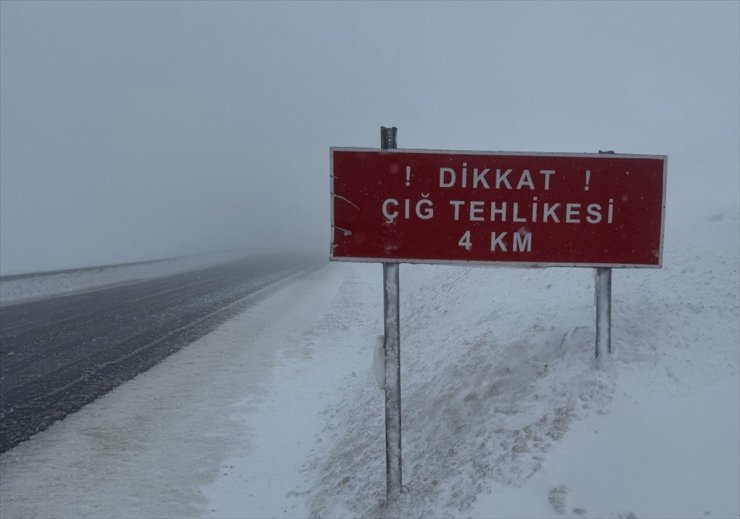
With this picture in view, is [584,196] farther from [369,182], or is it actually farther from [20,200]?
[20,200]

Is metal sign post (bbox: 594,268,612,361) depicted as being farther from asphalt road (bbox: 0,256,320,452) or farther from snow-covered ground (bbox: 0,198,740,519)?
asphalt road (bbox: 0,256,320,452)

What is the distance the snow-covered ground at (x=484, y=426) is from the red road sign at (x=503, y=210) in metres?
1.03

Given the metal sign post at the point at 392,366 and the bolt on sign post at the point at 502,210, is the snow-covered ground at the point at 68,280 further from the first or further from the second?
the bolt on sign post at the point at 502,210

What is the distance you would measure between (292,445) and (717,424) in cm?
428

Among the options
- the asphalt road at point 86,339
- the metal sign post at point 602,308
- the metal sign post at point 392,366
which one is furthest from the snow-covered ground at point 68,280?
the metal sign post at point 602,308

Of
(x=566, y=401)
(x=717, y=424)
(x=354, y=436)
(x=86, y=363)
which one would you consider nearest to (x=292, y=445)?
(x=354, y=436)

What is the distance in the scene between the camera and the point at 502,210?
3.54m

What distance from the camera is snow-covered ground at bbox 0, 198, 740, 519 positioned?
3193mm

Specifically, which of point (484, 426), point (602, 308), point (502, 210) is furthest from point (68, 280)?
point (602, 308)

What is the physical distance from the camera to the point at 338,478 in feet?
15.3

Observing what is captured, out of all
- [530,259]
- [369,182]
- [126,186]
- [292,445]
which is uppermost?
[126,186]

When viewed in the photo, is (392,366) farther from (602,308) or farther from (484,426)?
(602,308)

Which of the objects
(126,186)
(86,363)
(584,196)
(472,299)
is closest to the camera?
(584,196)

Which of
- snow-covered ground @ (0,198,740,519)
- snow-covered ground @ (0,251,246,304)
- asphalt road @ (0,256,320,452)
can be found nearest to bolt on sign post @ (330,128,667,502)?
snow-covered ground @ (0,198,740,519)
